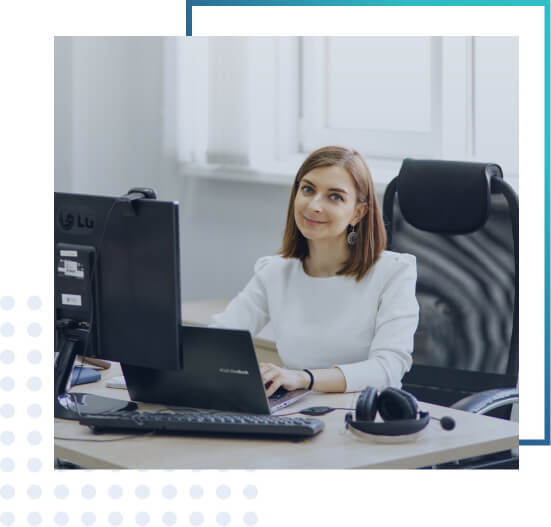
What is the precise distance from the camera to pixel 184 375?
1600 millimetres

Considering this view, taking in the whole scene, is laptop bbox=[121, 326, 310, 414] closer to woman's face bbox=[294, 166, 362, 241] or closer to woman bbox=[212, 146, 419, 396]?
woman bbox=[212, 146, 419, 396]

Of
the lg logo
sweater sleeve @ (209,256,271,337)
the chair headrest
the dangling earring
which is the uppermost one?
the chair headrest

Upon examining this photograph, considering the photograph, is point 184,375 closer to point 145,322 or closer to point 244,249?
point 145,322

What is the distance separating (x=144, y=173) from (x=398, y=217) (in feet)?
3.72

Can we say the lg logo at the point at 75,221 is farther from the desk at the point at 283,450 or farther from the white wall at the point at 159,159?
the white wall at the point at 159,159

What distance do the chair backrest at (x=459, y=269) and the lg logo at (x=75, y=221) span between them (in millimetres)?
752

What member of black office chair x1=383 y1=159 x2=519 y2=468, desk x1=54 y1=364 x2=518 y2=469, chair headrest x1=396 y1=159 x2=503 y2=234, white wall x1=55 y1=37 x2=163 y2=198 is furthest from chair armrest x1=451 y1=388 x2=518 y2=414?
white wall x1=55 y1=37 x2=163 y2=198

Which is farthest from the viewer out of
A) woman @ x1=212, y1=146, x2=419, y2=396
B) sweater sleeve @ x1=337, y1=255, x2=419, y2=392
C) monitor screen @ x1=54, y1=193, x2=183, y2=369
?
woman @ x1=212, y1=146, x2=419, y2=396

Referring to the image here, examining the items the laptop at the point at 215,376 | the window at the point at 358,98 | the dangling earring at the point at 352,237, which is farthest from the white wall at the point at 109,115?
the laptop at the point at 215,376

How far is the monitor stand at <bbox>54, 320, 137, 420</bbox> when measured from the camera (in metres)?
1.62

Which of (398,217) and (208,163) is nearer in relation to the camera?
(398,217)

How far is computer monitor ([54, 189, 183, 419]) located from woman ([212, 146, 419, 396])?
40 centimetres

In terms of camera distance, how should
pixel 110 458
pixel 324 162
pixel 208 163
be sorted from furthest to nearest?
pixel 208 163, pixel 324 162, pixel 110 458

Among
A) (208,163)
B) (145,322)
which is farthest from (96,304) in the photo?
(208,163)
